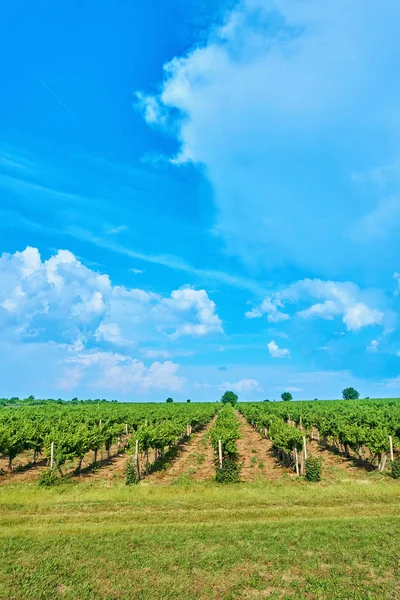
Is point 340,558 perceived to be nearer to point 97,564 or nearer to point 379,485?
point 97,564

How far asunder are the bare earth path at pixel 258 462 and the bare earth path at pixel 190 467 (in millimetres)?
3072

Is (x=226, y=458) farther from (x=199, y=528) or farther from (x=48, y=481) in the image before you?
(x=199, y=528)

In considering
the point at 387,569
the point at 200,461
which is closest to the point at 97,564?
the point at 387,569

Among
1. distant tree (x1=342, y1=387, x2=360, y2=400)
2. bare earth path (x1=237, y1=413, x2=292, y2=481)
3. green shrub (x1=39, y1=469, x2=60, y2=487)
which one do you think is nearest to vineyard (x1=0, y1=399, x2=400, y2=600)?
green shrub (x1=39, y1=469, x2=60, y2=487)

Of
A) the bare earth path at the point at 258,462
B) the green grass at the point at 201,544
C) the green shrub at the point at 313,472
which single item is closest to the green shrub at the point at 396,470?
the green grass at the point at 201,544

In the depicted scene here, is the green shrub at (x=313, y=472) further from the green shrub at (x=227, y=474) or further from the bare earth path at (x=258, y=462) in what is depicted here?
the green shrub at (x=227, y=474)

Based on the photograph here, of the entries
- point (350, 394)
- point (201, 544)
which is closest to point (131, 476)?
point (201, 544)

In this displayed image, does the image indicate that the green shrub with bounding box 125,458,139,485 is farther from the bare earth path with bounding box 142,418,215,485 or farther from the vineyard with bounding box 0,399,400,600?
the bare earth path with bounding box 142,418,215,485

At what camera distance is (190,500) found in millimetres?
21219

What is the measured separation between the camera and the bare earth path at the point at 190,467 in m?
28.0

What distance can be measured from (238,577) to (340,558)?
13.7 feet

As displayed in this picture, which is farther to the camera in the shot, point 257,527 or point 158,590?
point 257,527

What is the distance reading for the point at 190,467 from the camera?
32156mm

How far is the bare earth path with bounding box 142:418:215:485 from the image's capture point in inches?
1101
